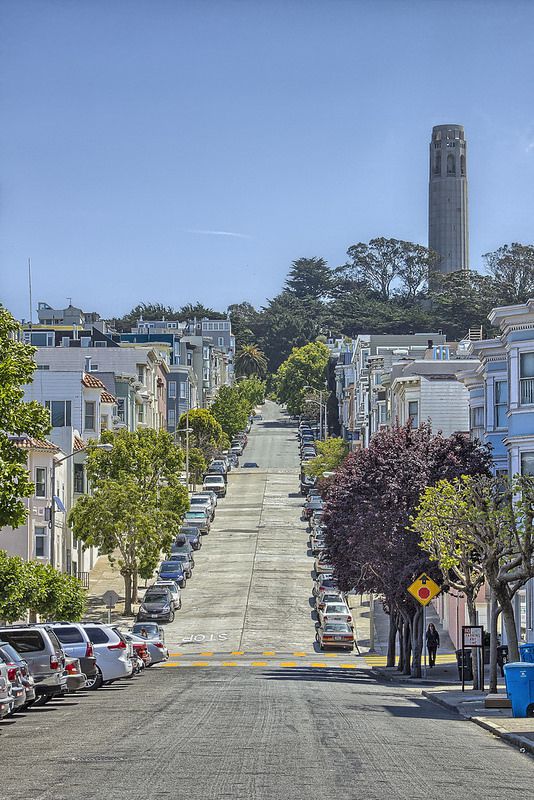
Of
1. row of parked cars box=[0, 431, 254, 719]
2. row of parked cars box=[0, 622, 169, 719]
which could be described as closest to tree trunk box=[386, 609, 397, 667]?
row of parked cars box=[0, 431, 254, 719]

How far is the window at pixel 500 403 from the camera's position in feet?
159

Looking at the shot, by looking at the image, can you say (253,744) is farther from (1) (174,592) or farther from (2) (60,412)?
(2) (60,412)

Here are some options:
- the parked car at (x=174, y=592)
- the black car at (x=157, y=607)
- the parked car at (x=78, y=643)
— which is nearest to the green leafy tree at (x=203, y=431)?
the parked car at (x=174, y=592)

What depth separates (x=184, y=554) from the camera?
7625 cm

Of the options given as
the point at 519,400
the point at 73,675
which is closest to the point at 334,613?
the point at 519,400

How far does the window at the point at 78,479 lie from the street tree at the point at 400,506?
2942 centimetres

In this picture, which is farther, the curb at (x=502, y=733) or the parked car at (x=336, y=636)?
A: the parked car at (x=336, y=636)

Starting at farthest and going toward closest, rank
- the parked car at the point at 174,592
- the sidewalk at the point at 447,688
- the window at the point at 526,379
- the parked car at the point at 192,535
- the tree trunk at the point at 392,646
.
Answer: the parked car at the point at 192,535 < the parked car at the point at 174,592 < the tree trunk at the point at 392,646 < the window at the point at 526,379 < the sidewalk at the point at 447,688

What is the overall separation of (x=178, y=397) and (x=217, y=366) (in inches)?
1720

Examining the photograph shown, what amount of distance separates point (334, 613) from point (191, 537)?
23.9m

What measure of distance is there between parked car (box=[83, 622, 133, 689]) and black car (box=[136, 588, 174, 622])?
1088 inches

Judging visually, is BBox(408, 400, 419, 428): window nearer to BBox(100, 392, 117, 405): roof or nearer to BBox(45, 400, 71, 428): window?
BBox(100, 392, 117, 405): roof

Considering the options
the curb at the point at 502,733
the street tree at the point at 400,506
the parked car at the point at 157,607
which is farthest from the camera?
the parked car at the point at 157,607

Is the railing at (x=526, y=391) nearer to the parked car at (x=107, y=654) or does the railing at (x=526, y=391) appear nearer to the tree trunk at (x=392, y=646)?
the tree trunk at (x=392, y=646)
